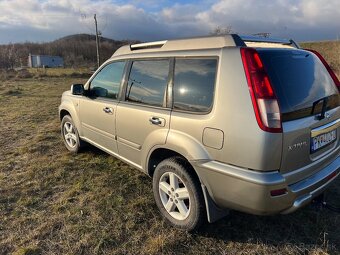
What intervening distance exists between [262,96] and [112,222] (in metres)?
2.03

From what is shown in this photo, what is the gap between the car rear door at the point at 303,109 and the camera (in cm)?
248

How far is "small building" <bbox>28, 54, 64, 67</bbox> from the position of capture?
219 feet

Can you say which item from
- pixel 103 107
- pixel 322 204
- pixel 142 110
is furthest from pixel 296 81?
pixel 103 107

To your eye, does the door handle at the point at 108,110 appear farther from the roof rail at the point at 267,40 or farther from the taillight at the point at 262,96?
the taillight at the point at 262,96

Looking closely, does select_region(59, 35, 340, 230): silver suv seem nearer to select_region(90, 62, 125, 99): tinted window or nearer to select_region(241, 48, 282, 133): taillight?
select_region(241, 48, 282, 133): taillight

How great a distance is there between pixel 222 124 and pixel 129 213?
1625mm

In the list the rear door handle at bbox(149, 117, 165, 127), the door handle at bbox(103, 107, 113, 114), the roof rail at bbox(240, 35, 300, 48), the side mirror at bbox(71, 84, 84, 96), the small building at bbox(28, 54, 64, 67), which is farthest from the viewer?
the small building at bbox(28, 54, 64, 67)

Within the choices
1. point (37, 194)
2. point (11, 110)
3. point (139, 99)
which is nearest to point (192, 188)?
point (139, 99)

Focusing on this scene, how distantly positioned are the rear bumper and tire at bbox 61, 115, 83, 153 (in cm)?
305

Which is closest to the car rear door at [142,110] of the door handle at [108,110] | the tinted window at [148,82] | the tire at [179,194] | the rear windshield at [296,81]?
the tinted window at [148,82]

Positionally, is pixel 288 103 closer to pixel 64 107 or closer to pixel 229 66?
pixel 229 66

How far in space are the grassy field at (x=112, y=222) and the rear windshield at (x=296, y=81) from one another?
1.23m

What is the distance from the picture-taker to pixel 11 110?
10.3 metres

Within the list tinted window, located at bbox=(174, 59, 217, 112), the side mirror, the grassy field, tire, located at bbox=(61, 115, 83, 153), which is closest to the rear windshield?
tinted window, located at bbox=(174, 59, 217, 112)
